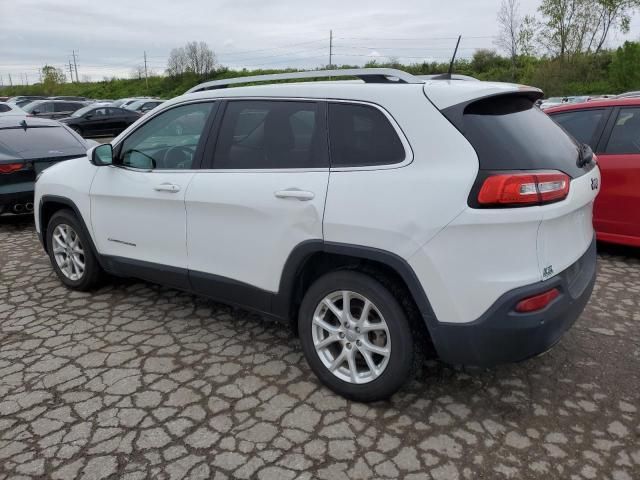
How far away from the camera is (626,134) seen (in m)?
5.09

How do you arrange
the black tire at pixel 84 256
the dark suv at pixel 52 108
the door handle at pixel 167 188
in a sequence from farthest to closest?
the dark suv at pixel 52 108 < the black tire at pixel 84 256 < the door handle at pixel 167 188

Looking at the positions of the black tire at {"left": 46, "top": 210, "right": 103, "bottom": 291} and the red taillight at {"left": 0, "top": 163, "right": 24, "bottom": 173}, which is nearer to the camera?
the black tire at {"left": 46, "top": 210, "right": 103, "bottom": 291}

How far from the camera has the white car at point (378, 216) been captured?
246cm

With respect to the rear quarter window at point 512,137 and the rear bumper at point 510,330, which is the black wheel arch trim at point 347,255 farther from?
the rear quarter window at point 512,137

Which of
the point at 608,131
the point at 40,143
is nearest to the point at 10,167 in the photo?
the point at 40,143

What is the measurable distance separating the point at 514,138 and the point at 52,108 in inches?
1029

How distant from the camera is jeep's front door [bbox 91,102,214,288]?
3629 mm

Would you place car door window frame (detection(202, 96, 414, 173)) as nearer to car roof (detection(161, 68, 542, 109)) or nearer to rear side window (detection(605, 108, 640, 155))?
car roof (detection(161, 68, 542, 109))

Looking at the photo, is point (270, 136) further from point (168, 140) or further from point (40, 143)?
point (40, 143)

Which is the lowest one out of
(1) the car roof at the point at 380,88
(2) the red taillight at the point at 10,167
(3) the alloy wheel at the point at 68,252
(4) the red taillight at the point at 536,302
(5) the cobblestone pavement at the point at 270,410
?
(5) the cobblestone pavement at the point at 270,410

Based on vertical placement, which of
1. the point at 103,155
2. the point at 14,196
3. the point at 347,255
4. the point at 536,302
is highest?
the point at 103,155

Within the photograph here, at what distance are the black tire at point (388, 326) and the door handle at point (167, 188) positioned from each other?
118cm

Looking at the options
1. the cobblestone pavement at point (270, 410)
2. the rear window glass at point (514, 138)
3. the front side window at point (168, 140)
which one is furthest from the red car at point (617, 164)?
the front side window at point (168, 140)

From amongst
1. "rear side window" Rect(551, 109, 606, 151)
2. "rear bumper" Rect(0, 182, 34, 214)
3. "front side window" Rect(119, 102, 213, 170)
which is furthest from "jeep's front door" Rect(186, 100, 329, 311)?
"rear bumper" Rect(0, 182, 34, 214)
